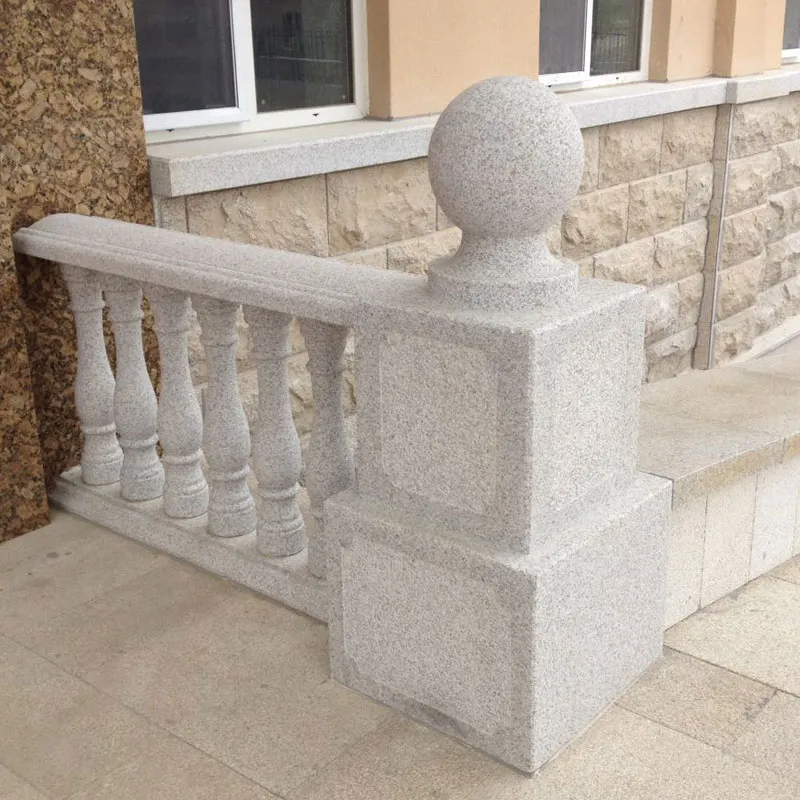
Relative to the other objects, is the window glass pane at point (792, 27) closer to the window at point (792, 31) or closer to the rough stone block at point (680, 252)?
the window at point (792, 31)

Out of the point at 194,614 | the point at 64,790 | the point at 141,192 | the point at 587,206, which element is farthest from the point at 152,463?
the point at 587,206

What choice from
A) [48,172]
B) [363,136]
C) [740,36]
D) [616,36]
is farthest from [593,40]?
[48,172]

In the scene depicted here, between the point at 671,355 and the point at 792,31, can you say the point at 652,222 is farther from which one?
the point at 792,31

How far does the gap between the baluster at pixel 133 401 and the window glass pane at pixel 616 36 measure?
12.5 ft

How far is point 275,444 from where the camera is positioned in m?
2.85

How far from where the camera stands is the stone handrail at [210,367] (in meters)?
2.60

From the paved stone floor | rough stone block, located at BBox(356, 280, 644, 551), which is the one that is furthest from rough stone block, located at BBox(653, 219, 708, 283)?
rough stone block, located at BBox(356, 280, 644, 551)

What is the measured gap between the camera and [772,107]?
702cm

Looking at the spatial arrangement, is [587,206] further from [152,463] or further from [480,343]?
[480,343]

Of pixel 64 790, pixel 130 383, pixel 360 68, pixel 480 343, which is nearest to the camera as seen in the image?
pixel 480 343

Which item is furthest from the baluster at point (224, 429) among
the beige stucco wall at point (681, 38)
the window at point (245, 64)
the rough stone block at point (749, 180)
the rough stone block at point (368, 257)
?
the rough stone block at point (749, 180)

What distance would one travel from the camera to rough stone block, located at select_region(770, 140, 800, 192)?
747cm

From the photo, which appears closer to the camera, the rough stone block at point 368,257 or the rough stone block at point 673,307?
the rough stone block at point 368,257

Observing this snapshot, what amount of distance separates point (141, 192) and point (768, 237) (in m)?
5.59
